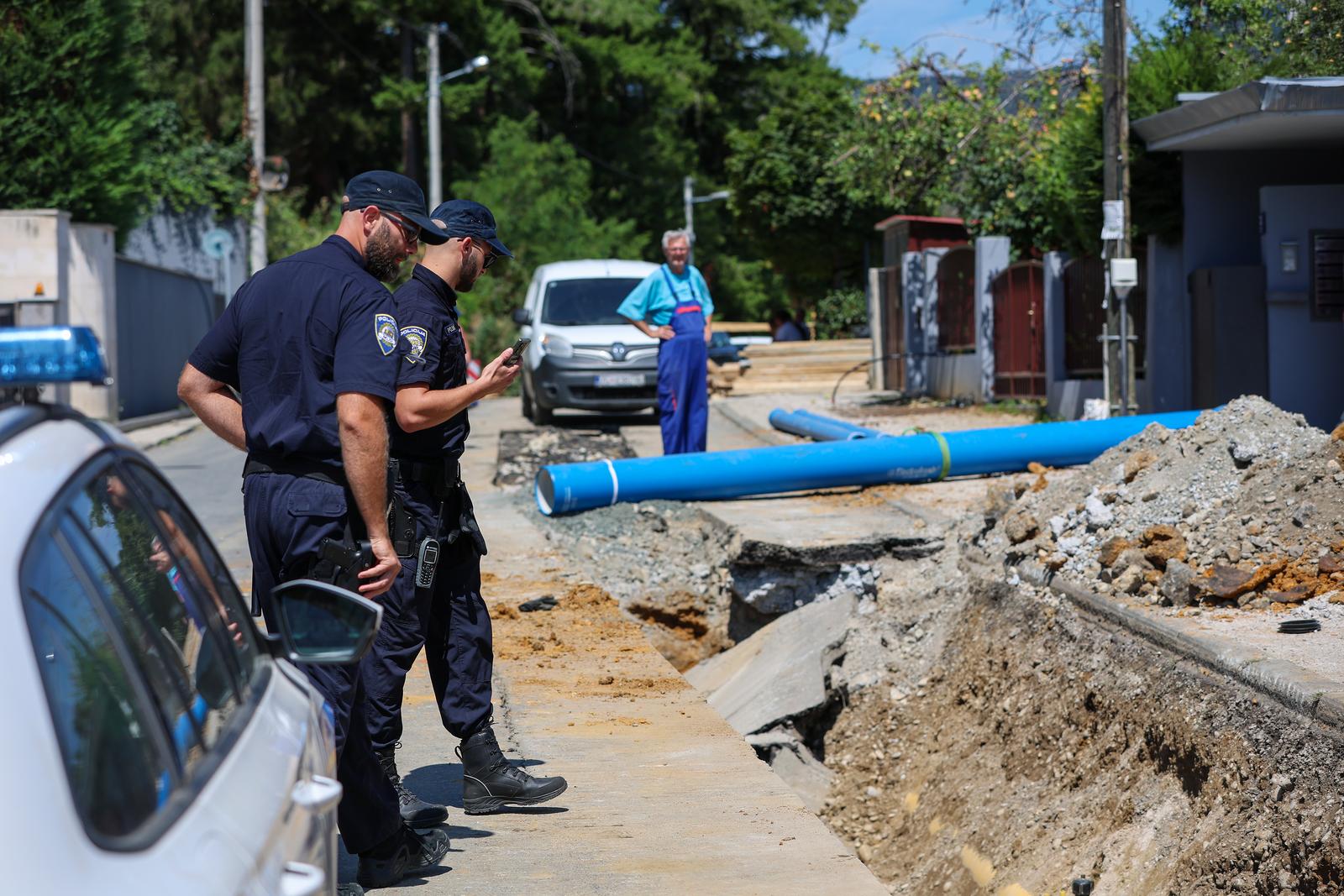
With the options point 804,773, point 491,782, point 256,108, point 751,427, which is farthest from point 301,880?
point 256,108

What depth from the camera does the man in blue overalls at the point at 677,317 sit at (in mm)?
11094

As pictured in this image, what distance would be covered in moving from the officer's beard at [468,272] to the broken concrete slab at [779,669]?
3.38 metres

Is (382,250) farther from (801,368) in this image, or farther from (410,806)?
(801,368)

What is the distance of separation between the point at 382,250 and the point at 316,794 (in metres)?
2.18

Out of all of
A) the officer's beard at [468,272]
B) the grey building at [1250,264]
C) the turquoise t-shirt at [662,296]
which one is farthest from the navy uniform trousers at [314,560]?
the grey building at [1250,264]

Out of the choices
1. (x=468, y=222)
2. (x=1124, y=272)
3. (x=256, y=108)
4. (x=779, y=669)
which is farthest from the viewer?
(x=256, y=108)

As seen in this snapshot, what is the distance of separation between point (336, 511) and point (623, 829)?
57.5 inches

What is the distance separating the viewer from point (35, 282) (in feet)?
65.0

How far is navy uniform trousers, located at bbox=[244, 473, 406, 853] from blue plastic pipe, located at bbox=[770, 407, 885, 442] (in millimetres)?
9111

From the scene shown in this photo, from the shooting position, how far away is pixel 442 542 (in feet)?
14.9

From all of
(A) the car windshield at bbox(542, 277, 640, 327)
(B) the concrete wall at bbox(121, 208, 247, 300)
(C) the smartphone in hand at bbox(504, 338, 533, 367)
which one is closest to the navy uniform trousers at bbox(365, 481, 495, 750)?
(C) the smartphone in hand at bbox(504, 338, 533, 367)

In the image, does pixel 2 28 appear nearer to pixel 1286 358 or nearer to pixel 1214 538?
pixel 1286 358

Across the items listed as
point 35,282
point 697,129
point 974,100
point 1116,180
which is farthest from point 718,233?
point 1116,180

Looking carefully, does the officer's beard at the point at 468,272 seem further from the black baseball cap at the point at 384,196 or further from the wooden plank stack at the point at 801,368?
the wooden plank stack at the point at 801,368
